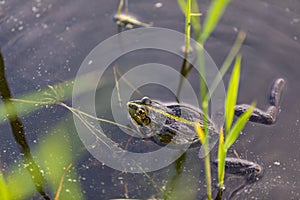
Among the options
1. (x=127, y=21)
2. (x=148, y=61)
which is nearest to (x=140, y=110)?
(x=148, y=61)

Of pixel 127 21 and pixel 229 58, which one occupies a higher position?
pixel 127 21

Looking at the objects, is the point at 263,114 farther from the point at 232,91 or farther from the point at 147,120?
the point at 232,91

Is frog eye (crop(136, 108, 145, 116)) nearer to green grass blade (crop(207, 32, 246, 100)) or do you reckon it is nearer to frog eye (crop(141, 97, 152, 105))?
frog eye (crop(141, 97, 152, 105))

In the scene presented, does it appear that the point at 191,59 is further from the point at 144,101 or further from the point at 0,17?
the point at 0,17

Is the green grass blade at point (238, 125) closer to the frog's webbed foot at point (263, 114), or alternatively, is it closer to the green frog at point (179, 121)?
the green frog at point (179, 121)

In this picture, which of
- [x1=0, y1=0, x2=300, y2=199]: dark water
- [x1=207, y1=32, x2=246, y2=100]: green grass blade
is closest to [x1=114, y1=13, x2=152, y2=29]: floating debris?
[x1=0, y1=0, x2=300, y2=199]: dark water

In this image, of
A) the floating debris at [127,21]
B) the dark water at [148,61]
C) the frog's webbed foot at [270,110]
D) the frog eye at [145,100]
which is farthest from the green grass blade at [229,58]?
the floating debris at [127,21]
